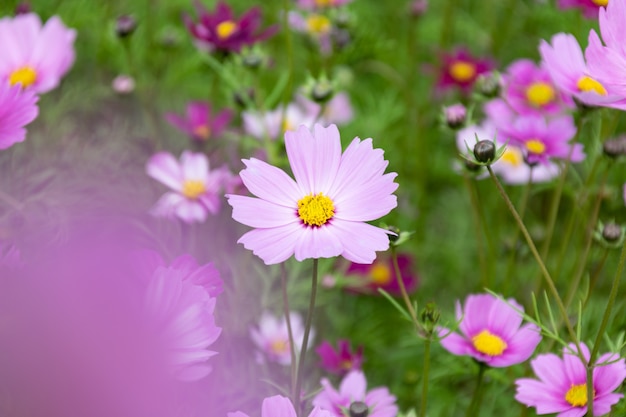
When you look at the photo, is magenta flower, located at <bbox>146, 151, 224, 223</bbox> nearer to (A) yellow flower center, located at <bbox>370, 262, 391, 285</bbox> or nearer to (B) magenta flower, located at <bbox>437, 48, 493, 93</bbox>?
(A) yellow flower center, located at <bbox>370, 262, 391, 285</bbox>

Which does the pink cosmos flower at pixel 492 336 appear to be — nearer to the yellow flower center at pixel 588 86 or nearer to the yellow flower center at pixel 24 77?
the yellow flower center at pixel 588 86

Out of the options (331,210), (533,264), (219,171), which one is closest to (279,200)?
(331,210)

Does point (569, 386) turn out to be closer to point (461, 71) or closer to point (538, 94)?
point (538, 94)

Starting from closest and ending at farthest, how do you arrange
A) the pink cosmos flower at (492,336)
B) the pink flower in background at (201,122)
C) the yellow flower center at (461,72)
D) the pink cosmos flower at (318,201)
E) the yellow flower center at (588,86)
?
1. the pink cosmos flower at (318,201)
2. the pink cosmos flower at (492,336)
3. the yellow flower center at (588,86)
4. the pink flower in background at (201,122)
5. the yellow flower center at (461,72)

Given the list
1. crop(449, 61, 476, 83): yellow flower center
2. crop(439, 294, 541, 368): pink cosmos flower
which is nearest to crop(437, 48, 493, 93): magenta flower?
crop(449, 61, 476, 83): yellow flower center

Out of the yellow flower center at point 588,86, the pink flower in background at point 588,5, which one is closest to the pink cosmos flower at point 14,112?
the yellow flower center at point 588,86

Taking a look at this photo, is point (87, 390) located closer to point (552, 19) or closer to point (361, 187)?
point (361, 187)
